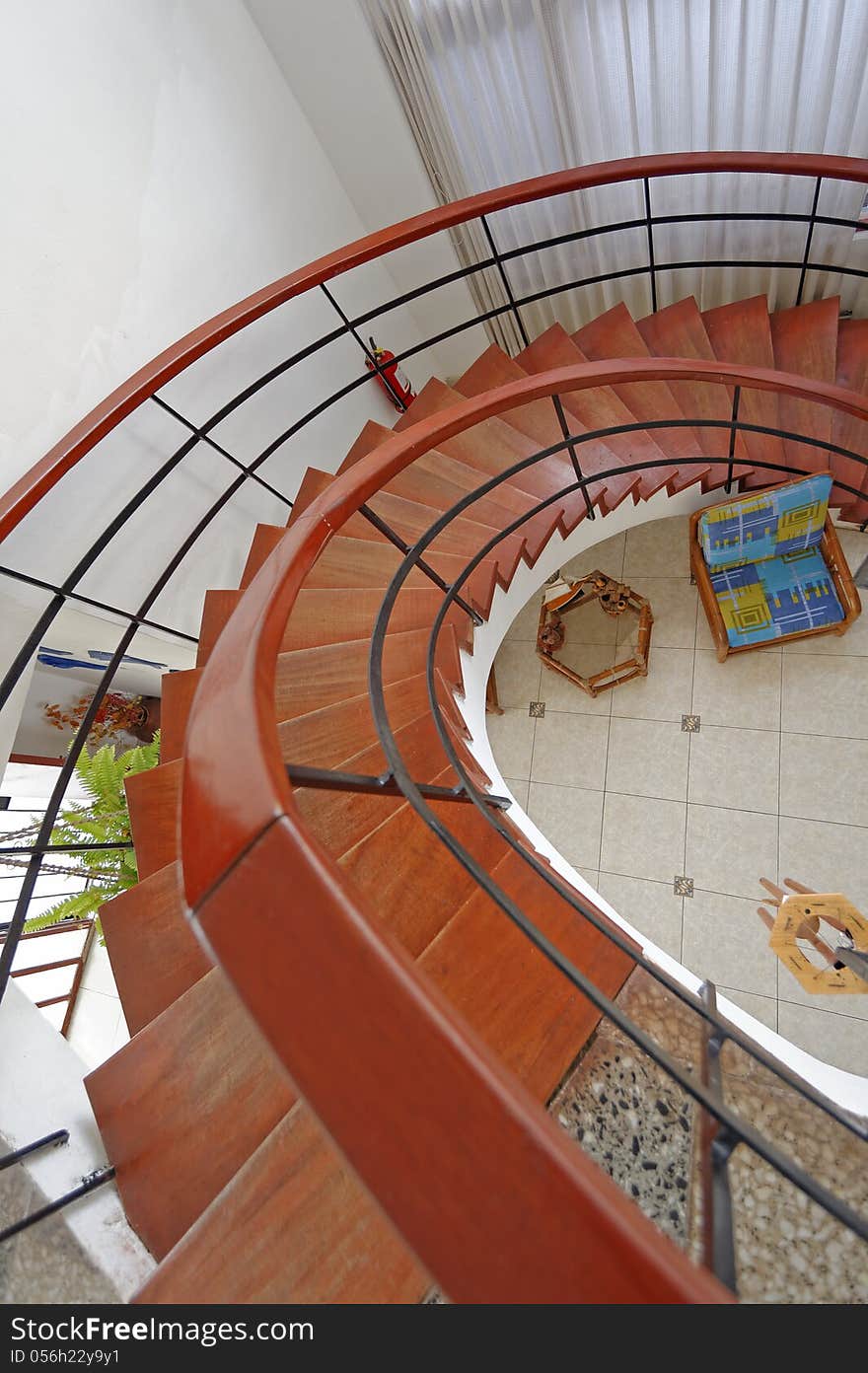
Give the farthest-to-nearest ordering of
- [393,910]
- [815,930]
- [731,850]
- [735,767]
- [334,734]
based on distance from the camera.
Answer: [735,767]
[731,850]
[334,734]
[815,930]
[393,910]

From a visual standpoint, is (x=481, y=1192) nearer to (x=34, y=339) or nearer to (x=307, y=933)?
(x=307, y=933)

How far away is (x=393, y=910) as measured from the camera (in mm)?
1711

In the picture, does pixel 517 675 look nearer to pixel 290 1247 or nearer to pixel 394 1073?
pixel 290 1247

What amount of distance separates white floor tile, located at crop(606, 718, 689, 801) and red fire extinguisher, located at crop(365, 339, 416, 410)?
7.53ft

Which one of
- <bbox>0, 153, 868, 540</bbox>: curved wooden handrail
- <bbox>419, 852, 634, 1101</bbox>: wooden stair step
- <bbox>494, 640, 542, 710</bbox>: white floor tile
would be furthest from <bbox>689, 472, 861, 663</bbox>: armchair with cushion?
<bbox>419, 852, 634, 1101</bbox>: wooden stair step

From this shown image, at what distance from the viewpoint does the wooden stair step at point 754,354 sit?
3.38 meters

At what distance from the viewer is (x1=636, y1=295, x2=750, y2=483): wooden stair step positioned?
337 centimetres

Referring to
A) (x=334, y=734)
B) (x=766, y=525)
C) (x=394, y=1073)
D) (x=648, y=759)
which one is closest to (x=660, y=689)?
(x=648, y=759)

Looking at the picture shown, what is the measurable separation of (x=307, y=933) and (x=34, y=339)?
7.91ft

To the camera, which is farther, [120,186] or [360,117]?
[360,117]

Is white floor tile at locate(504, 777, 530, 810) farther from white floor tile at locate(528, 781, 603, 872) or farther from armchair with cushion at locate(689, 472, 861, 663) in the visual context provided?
armchair with cushion at locate(689, 472, 861, 663)

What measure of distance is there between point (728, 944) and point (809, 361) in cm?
284

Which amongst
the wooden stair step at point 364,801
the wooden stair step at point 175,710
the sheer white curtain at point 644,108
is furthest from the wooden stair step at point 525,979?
the sheer white curtain at point 644,108
